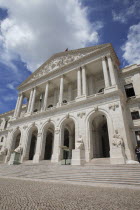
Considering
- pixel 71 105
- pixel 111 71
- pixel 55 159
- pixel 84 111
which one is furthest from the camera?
pixel 71 105

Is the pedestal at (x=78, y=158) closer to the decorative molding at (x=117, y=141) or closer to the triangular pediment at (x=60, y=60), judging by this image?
the decorative molding at (x=117, y=141)

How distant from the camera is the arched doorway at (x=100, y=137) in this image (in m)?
18.0

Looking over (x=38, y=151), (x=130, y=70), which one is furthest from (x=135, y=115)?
(x=38, y=151)

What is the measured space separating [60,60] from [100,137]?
663 inches

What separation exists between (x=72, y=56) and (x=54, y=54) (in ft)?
16.9

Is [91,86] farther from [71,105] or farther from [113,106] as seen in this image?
[113,106]

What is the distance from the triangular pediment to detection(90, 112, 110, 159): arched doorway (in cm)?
1129

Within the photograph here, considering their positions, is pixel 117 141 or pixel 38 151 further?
pixel 38 151

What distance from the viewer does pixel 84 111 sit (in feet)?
55.5

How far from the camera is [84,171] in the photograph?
928cm

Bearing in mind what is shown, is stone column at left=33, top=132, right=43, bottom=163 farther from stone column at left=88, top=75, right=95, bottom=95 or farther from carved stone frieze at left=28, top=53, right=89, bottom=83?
carved stone frieze at left=28, top=53, right=89, bottom=83

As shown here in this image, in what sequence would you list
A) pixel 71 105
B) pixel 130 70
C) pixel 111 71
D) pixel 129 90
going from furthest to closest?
pixel 130 70 < pixel 129 90 < pixel 71 105 < pixel 111 71

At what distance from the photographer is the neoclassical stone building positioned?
14.0m

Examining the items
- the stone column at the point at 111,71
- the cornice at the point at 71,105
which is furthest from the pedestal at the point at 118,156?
the stone column at the point at 111,71
